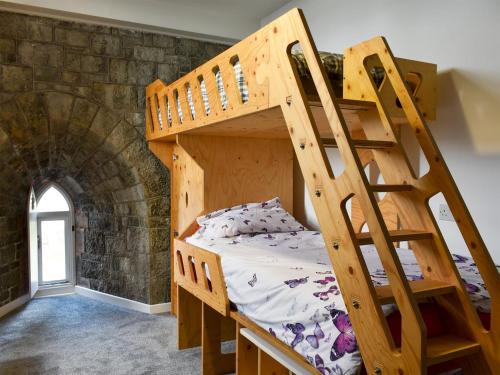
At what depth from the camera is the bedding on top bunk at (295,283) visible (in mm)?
1410

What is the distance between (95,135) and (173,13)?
124cm

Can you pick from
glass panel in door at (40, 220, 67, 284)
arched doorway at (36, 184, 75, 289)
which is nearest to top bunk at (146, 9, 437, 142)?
arched doorway at (36, 184, 75, 289)

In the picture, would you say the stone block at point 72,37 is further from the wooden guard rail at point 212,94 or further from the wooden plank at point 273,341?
the wooden plank at point 273,341

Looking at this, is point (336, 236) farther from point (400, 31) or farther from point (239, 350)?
point (400, 31)

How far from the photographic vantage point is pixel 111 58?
3.52 metres

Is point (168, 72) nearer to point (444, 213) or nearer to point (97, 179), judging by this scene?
point (97, 179)

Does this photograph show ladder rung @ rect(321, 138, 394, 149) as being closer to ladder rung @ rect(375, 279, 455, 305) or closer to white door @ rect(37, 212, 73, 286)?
ladder rung @ rect(375, 279, 455, 305)

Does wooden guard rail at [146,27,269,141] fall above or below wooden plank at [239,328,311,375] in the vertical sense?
above

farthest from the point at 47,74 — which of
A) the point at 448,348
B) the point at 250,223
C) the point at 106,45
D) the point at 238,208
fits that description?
the point at 448,348

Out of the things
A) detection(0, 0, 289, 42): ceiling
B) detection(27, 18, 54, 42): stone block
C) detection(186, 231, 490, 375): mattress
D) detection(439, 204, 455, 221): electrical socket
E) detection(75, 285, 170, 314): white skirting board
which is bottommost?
detection(75, 285, 170, 314): white skirting board

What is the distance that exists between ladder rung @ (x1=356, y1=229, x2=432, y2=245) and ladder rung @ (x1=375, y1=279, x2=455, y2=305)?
153mm

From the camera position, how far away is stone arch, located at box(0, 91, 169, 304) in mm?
3359

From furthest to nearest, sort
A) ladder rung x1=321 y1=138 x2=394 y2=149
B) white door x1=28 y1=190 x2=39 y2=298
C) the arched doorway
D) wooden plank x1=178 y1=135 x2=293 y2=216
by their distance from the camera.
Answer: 1. the arched doorway
2. white door x1=28 y1=190 x2=39 y2=298
3. wooden plank x1=178 y1=135 x2=293 y2=216
4. ladder rung x1=321 y1=138 x2=394 y2=149

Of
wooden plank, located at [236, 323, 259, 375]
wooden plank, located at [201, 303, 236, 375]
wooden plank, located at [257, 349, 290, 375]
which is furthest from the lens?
wooden plank, located at [201, 303, 236, 375]
